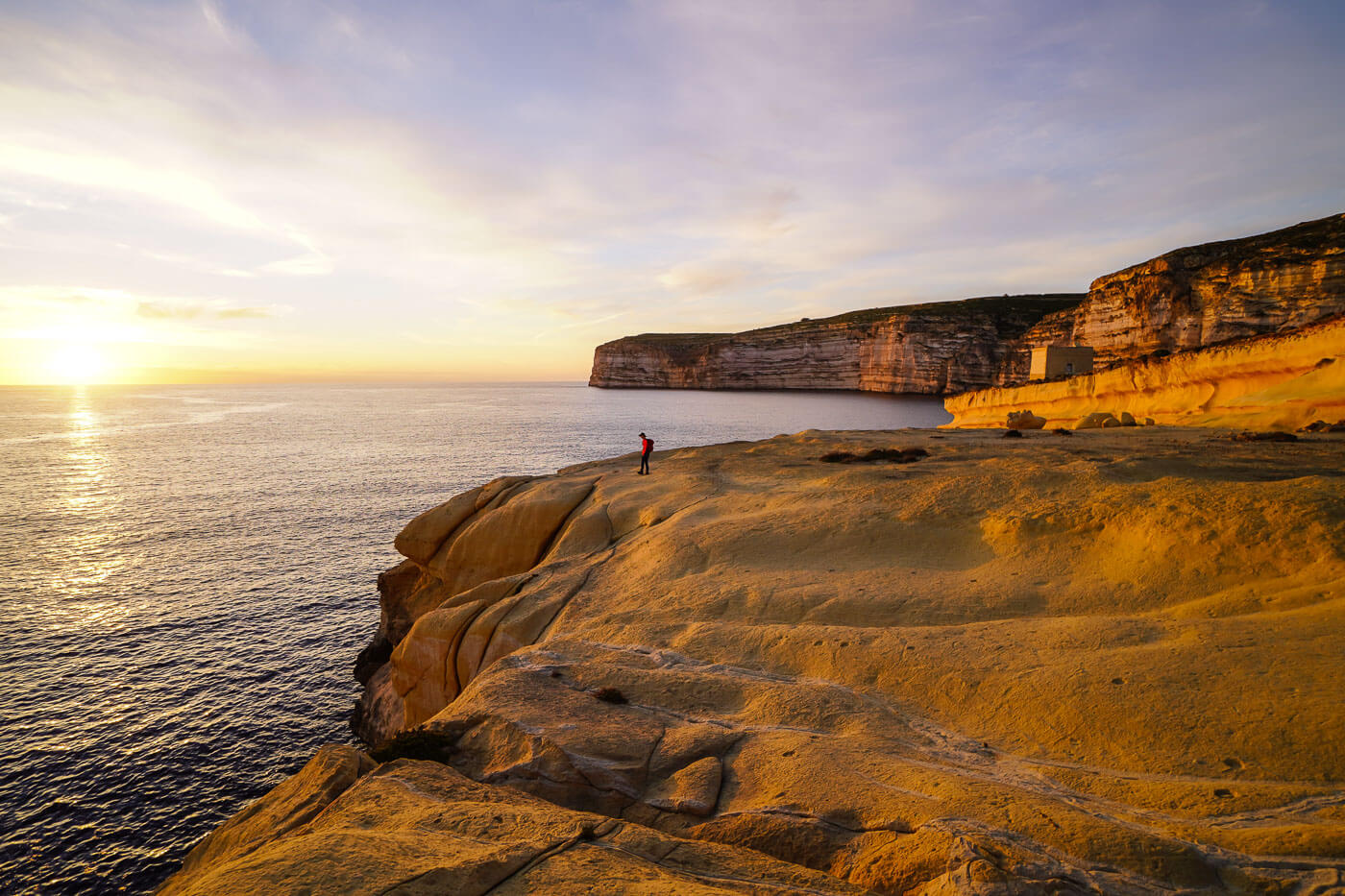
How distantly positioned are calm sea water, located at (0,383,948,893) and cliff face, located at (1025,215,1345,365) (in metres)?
64.6

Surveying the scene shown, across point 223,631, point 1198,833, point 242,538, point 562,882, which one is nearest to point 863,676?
point 1198,833

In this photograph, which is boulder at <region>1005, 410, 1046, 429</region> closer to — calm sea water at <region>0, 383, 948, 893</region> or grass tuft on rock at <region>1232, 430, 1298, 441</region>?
grass tuft on rock at <region>1232, 430, 1298, 441</region>

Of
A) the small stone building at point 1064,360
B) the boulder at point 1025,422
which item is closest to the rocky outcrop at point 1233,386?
the boulder at point 1025,422

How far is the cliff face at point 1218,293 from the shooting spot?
54.6 meters

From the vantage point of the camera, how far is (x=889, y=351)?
14550 cm

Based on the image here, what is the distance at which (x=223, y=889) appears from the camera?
15.1ft

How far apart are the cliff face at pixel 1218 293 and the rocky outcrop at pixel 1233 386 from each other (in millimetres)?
10949

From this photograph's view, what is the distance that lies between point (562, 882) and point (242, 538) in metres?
41.6

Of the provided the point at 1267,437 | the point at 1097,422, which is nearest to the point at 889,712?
the point at 1267,437

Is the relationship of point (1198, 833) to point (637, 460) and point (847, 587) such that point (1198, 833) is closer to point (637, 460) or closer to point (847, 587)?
point (847, 587)

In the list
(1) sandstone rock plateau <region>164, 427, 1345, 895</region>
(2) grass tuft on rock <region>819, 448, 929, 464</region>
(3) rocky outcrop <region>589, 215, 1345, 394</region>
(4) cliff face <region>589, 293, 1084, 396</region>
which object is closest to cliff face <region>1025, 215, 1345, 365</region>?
(3) rocky outcrop <region>589, 215, 1345, 394</region>

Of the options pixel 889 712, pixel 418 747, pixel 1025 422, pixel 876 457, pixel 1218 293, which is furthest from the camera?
pixel 1218 293

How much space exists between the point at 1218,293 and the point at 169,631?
9427 centimetres

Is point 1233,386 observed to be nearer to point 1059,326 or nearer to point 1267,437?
point 1267,437
